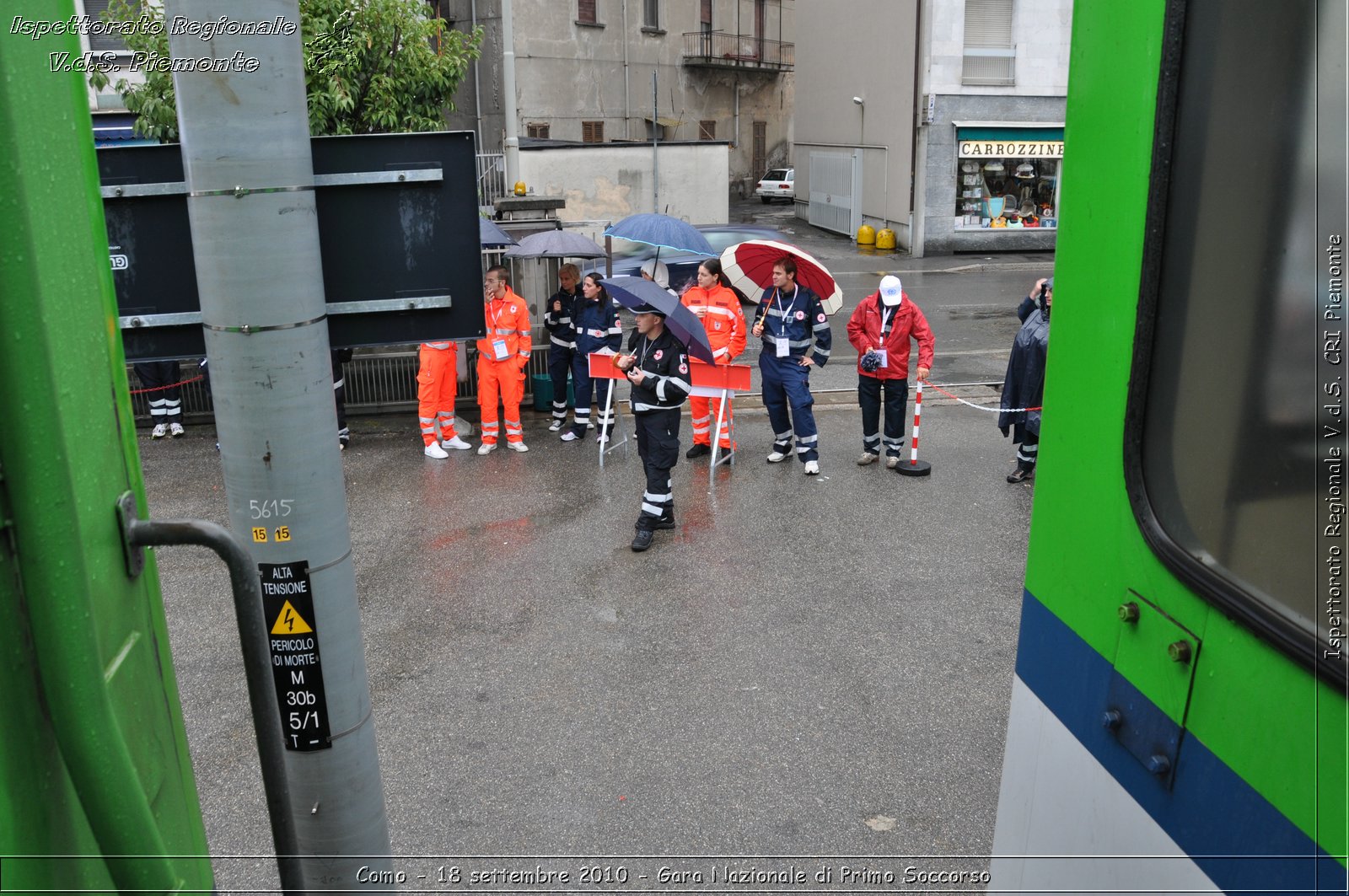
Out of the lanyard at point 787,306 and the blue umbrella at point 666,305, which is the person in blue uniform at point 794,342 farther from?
the blue umbrella at point 666,305

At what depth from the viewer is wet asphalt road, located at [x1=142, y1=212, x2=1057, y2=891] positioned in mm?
5254

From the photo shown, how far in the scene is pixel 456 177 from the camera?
2922 millimetres

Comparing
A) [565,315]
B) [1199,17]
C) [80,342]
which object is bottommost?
[565,315]

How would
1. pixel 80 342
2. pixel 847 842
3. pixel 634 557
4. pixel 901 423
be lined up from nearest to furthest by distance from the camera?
pixel 80 342
pixel 847 842
pixel 634 557
pixel 901 423

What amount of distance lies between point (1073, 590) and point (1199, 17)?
124 cm

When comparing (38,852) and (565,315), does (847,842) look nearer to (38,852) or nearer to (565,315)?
(38,852)

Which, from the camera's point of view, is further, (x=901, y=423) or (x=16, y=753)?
(x=901, y=423)

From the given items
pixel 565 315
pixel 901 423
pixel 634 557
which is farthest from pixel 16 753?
pixel 565 315

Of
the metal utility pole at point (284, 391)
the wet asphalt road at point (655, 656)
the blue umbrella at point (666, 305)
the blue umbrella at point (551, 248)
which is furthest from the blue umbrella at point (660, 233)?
the metal utility pole at point (284, 391)

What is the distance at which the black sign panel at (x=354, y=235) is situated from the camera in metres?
2.85

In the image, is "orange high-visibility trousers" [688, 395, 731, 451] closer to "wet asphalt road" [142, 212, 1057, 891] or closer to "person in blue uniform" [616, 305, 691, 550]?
"wet asphalt road" [142, 212, 1057, 891]

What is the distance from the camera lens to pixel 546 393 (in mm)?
12984

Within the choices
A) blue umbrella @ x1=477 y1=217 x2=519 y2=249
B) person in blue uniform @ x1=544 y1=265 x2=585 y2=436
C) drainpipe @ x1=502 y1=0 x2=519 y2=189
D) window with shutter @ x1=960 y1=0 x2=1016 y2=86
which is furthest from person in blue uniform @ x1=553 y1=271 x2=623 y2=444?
drainpipe @ x1=502 y1=0 x2=519 y2=189

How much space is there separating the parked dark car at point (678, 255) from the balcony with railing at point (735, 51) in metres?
21.4
